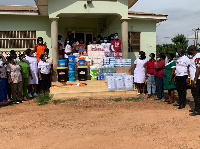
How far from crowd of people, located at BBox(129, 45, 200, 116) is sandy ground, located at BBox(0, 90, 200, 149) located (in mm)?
554

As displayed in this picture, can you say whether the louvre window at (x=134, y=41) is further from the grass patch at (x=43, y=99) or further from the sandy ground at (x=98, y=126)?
the grass patch at (x=43, y=99)

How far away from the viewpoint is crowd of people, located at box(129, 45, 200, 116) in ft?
20.1

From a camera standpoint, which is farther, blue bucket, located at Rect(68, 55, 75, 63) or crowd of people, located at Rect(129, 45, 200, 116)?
blue bucket, located at Rect(68, 55, 75, 63)

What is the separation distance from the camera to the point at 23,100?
845 cm

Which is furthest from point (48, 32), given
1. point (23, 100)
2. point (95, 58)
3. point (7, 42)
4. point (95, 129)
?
point (95, 129)

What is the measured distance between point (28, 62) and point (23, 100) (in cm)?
146

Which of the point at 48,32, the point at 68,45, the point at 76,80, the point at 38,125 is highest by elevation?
the point at 48,32

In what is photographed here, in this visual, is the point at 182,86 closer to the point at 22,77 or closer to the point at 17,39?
the point at 22,77

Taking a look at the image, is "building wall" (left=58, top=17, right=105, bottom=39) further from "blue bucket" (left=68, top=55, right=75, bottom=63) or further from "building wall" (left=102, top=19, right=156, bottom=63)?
"blue bucket" (left=68, top=55, right=75, bottom=63)

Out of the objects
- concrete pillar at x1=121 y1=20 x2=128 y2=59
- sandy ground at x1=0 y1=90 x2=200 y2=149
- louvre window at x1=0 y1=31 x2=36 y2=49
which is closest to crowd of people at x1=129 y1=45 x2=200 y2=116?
sandy ground at x1=0 y1=90 x2=200 y2=149

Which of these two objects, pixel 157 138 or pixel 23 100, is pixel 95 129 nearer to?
pixel 157 138

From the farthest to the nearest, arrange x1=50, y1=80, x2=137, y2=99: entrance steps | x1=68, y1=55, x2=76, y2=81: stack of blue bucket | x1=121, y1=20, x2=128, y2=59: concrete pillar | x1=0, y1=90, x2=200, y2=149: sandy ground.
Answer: x1=121, y1=20, x2=128, y2=59: concrete pillar, x1=68, y1=55, x2=76, y2=81: stack of blue bucket, x1=50, y1=80, x2=137, y2=99: entrance steps, x1=0, y1=90, x2=200, y2=149: sandy ground

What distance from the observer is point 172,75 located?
7.54 metres

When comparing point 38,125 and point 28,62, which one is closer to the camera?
point 38,125
